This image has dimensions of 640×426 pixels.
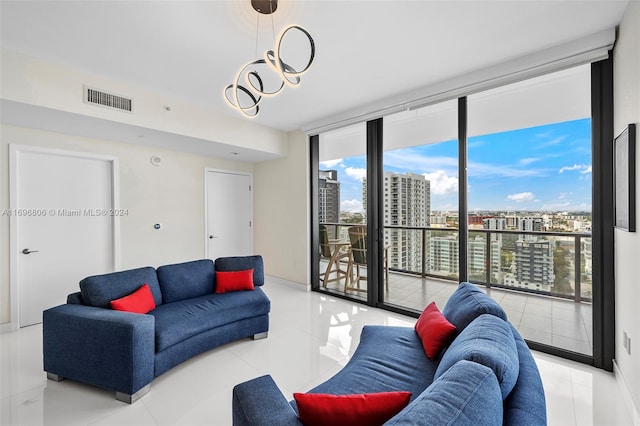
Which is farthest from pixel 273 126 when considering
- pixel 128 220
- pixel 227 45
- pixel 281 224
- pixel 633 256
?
pixel 633 256

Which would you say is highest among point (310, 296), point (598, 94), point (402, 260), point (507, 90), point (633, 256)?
point (507, 90)

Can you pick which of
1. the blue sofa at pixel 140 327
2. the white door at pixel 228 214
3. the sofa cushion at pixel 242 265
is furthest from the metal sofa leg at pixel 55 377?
the white door at pixel 228 214

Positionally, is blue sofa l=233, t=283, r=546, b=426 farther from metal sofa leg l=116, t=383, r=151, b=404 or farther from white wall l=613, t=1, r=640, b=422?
metal sofa leg l=116, t=383, r=151, b=404

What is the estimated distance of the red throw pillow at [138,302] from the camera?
7.60 ft

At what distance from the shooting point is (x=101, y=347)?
2.03 metres

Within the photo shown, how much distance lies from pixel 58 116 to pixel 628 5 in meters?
4.86

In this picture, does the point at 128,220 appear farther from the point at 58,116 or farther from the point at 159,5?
the point at 159,5

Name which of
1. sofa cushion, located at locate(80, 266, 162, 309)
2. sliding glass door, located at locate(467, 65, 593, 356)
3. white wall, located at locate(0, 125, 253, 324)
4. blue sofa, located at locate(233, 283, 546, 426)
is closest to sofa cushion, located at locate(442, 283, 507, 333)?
blue sofa, located at locate(233, 283, 546, 426)

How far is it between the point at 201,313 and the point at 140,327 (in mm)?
579

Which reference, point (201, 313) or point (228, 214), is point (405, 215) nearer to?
point (201, 313)

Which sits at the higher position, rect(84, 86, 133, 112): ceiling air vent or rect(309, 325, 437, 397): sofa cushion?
rect(84, 86, 133, 112): ceiling air vent

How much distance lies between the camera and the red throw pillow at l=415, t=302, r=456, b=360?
1715 millimetres

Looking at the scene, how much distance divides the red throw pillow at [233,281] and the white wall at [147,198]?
1.77 meters

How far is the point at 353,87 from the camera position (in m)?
3.25
